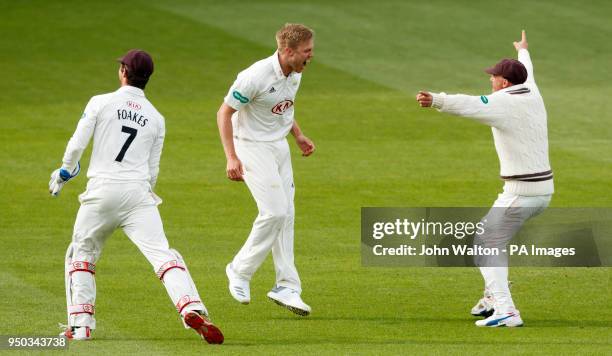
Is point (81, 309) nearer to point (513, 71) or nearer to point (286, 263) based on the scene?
point (286, 263)

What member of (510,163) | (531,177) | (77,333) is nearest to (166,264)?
(77,333)

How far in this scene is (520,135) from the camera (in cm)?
1059

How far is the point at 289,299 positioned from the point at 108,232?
5.70ft

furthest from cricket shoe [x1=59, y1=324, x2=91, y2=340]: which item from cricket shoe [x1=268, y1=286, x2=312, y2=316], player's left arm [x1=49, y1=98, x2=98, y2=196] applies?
cricket shoe [x1=268, y1=286, x2=312, y2=316]

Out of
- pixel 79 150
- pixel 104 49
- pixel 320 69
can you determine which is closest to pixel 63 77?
pixel 104 49

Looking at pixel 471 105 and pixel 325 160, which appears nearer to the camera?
pixel 471 105

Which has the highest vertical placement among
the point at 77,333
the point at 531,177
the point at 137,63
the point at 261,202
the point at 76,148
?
the point at 137,63

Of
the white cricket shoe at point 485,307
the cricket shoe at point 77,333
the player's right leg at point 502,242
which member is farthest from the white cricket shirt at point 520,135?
the cricket shoe at point 77,333

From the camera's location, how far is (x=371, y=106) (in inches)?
864

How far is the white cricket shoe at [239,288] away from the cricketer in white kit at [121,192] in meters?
1.28

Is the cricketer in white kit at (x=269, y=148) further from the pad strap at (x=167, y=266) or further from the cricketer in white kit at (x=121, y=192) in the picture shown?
the pad strap at (x=167, y=266)

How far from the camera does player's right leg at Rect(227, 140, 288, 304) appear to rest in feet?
35.9

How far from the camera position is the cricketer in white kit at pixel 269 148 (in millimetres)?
10672

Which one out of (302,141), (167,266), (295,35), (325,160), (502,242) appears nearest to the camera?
(167,266)
